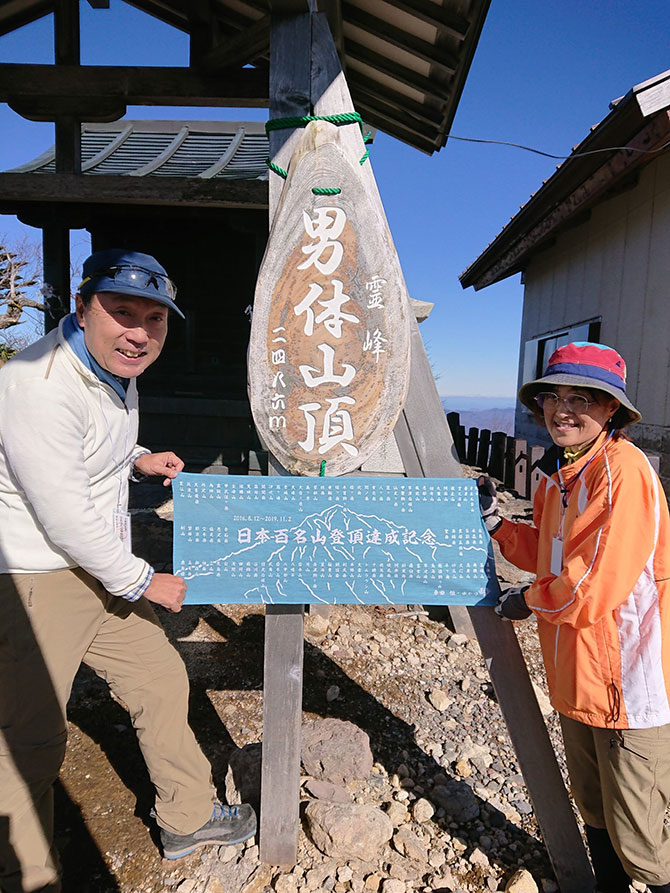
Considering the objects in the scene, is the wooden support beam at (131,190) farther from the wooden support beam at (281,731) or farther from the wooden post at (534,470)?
the wooden post at (534,470)

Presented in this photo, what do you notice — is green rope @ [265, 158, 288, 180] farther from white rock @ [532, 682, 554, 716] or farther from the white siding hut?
the white siding hut

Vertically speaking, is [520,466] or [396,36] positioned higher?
[396,36]

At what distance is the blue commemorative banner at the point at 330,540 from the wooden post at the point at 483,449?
776cm

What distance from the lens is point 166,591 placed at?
1.69m

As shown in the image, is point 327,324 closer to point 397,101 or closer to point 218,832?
point 218,832

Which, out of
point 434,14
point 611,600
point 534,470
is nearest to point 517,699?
point 611,600

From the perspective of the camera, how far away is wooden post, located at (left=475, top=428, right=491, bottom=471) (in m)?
9.23

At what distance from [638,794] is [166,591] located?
148 cm

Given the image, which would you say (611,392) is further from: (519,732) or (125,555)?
(125,555)

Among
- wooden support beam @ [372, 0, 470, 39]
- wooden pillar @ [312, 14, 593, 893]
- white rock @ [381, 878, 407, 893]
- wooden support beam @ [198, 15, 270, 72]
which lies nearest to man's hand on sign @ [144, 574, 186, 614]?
wooden pillar @ [312, 14, 593, 893]

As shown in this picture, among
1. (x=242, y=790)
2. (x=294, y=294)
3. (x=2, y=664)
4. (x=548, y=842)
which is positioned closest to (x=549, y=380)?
(x=294, y=294)

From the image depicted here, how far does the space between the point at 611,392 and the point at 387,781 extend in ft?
6.30

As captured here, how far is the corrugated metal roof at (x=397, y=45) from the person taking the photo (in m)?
2.80

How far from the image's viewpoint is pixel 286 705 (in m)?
1.87
